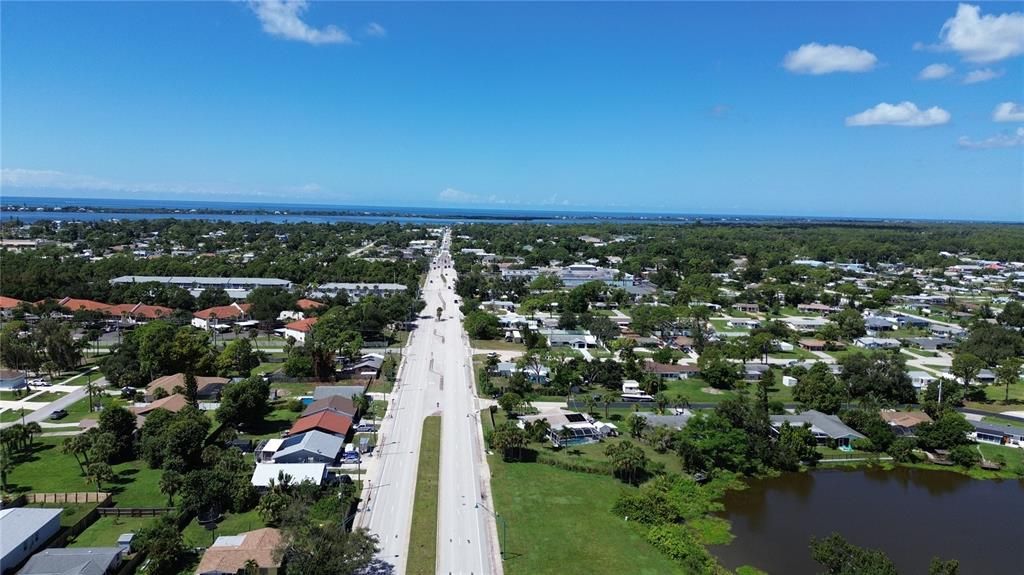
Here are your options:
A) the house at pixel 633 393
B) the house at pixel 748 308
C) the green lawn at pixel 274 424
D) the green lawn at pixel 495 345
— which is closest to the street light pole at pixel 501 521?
the green lawn at pixel 274 424

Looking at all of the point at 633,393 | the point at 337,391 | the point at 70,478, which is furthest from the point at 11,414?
the point at 633,393

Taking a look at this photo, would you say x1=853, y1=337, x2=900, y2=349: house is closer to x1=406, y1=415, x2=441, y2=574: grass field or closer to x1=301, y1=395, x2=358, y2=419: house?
x1=406, y1=415, x2=441, y2=574: grass field

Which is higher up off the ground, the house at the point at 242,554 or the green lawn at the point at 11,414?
the house at the point at 242,554

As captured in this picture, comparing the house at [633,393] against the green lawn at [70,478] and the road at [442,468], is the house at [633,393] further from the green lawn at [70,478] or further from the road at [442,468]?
the green lawn at [70,478]

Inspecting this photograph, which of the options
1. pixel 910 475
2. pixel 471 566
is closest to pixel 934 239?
pixel 910 475

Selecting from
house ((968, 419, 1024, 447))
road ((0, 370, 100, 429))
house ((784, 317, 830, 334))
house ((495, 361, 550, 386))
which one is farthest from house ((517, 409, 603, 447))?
house ((784, 317, 830, 334))

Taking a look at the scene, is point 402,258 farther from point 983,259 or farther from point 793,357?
point 983,259
